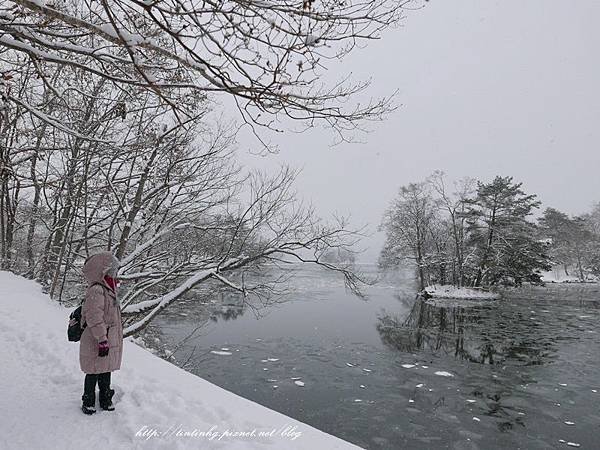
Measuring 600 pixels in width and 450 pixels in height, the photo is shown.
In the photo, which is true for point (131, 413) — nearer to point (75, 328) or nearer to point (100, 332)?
Answer: point (100, 332)

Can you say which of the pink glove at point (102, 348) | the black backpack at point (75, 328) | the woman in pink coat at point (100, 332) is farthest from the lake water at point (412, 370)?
the black backpack at point (75, 328)

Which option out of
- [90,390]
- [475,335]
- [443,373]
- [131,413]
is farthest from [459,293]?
[90,390]

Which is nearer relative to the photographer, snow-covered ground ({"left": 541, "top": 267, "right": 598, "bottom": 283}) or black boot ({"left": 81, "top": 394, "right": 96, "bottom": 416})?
black boot ({"left": 81, "top": 394, "right": 96, "bottom": 416})

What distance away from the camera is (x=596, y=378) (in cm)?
1061

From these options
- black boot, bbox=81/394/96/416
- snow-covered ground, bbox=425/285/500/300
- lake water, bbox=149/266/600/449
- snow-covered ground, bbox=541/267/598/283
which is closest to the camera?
black boot, bbox=81/394/96/416

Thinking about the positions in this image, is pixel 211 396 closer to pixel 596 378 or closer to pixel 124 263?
pixel 124 263

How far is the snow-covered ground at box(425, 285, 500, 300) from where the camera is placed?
28984 millimetres

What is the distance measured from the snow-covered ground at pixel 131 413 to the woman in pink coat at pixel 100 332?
18cm

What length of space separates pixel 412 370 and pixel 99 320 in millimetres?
9664

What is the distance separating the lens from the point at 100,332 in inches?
135

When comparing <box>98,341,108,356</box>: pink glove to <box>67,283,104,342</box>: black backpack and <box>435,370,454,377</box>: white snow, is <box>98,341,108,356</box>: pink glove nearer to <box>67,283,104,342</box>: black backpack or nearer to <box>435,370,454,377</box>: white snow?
<box>67,283,104,342</box>: black backpack

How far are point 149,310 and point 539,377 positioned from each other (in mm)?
9932

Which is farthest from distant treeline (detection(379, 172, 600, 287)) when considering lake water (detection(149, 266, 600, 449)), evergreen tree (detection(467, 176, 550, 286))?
lake water (detection(149, 266, 600, 449))

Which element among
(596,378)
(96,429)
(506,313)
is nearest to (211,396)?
(96,429)
